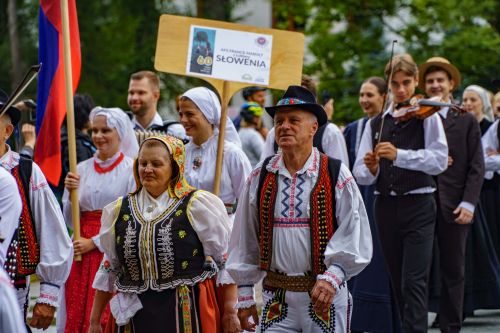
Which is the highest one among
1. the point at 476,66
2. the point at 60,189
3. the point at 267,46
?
the point at 476,66

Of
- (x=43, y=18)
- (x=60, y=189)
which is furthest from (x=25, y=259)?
(x=60, y=189)

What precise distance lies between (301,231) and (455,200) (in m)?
3.60

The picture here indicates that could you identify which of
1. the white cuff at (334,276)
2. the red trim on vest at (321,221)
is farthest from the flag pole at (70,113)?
the white cuff at (334,276)

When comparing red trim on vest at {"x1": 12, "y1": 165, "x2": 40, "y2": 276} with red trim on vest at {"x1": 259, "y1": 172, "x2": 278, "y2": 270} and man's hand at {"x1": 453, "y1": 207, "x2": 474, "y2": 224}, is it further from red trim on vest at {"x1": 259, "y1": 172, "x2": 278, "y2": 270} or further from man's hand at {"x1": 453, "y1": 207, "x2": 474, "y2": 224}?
man's hand at {"x1": 453, "y1": 207, "x2": 474, "y2": 224}

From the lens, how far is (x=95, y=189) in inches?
332

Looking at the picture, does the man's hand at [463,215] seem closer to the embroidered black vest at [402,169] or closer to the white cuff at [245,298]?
the embroidered black vest at [402,169]

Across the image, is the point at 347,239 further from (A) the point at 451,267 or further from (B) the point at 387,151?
(A) the point at 451,267

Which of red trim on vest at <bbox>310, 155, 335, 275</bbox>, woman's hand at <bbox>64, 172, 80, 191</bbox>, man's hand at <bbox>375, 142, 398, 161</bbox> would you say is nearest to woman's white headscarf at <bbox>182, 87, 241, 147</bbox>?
woman's hand at <bbox>64, 172, 80, 191</bbox>

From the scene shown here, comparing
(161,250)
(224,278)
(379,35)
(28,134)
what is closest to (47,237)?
(161,250)

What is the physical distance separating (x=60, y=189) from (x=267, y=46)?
2818 mm

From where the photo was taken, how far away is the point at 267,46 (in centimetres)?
864

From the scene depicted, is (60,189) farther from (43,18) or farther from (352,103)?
(352,103)

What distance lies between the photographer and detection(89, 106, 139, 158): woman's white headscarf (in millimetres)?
8594

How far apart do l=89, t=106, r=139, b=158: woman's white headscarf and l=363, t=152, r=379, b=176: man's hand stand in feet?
5.54
